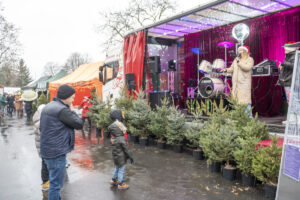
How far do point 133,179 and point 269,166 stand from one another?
8.11 ft

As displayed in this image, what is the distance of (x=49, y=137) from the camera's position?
3.21m

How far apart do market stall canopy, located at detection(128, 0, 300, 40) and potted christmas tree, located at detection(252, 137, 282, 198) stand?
408 centimetres

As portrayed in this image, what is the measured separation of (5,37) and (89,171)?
28.0 metres

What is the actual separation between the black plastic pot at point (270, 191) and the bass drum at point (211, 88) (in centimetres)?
437

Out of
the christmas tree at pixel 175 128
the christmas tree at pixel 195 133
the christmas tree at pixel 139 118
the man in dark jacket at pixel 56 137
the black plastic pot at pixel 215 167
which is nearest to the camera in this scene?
the man in dark jacket at pixel 56 137

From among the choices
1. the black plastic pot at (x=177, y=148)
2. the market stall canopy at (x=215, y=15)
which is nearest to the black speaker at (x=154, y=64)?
the market stall canopy at (x=215, y=15)

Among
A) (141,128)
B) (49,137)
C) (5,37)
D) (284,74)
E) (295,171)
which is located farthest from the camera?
(5,37)

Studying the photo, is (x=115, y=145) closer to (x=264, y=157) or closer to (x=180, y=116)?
(x=264, y=157)

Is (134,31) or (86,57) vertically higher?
(86,57)

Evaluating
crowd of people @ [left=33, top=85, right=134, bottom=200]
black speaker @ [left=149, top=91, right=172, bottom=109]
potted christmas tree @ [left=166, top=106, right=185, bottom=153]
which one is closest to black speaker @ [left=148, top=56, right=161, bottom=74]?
black speaker @ [left=149, top=91, right=172, bottom=109]

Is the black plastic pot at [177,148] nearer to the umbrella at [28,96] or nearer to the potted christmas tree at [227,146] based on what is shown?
the potted christmas tree at [227,146]

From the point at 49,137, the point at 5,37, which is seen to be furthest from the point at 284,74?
the point at 5,37

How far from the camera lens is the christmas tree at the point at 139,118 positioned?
781 cm

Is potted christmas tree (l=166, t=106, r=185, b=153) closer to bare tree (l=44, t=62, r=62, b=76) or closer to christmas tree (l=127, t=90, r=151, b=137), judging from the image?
christmas tree (l=127, t=90, r=151, b=137)
